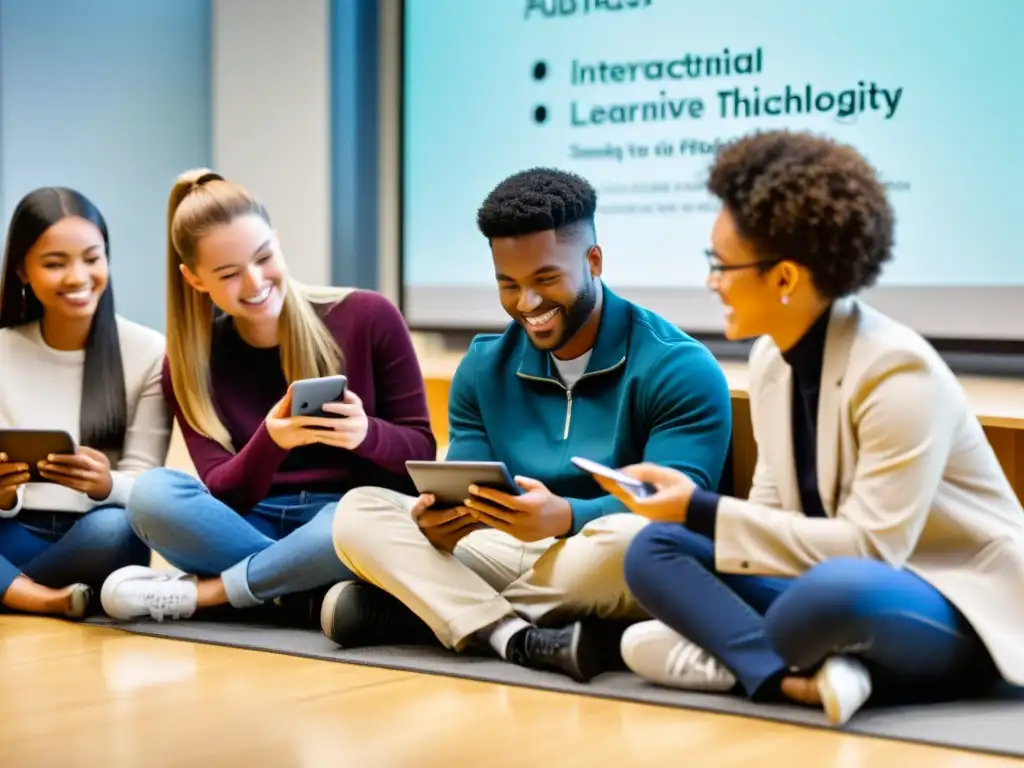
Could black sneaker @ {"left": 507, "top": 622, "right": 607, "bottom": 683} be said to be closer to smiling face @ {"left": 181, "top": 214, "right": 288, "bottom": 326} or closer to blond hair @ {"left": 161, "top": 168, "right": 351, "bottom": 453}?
blond hair @ {"left": 161, "top": 168, "right": 351, "bottom": 453}

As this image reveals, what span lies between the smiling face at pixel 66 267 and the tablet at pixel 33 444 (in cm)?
38

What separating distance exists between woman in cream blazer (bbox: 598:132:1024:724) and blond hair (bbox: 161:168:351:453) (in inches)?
42.7

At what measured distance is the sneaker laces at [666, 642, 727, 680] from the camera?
2.56m

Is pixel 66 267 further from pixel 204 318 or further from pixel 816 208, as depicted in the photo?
pixel 816 208

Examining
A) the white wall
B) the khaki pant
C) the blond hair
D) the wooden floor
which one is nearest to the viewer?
the wooden floor

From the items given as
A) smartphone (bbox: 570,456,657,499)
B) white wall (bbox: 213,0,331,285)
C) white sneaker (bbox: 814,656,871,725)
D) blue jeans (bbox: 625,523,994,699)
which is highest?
white wall (bbox: 213,0,331,285)

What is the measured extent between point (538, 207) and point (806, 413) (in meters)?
0.72

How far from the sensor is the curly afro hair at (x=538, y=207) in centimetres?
290

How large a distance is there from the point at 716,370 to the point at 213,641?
1210 mm

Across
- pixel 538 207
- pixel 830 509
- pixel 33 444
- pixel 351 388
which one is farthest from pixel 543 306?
pixel 33 444

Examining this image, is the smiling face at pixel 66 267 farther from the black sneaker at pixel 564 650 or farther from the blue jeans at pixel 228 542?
the black sneaker at pixel 564 650

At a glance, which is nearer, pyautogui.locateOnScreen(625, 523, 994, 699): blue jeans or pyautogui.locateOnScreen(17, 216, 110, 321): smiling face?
pyautogui.locateOnScreen(625, 523, 994, 699): blue jeans

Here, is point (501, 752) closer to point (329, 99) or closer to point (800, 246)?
point (800, 246)

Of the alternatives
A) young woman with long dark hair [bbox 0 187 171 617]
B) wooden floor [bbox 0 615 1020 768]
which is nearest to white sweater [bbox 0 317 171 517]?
young woman with long dark hair [bbox 0 187 171 617]
